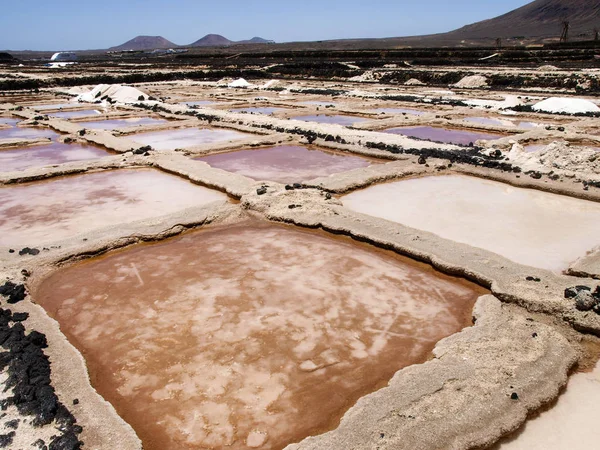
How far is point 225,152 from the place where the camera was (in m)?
11.7

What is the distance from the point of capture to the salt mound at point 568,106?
16797 mm

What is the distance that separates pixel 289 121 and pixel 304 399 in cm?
1259

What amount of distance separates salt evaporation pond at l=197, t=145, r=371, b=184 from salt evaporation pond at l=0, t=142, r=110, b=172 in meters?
3.09

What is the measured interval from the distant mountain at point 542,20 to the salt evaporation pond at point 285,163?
325ft

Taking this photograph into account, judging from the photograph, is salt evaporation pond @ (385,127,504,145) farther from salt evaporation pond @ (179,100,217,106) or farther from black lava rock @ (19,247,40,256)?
black lava rock @ (19,247,40,256)

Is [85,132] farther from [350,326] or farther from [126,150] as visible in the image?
[350,326]

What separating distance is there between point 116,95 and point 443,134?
50.3ft

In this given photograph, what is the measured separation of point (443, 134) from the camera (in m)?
14.3

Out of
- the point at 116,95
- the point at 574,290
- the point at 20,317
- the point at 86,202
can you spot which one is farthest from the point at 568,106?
the point at 116,95

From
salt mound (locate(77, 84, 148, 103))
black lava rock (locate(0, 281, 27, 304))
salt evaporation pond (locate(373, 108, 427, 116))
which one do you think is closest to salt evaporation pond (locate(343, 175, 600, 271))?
black lava rock (locate(0, 281, 27, 304))

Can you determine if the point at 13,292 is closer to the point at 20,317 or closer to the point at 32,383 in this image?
the point at 20,317

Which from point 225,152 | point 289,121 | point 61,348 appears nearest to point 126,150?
point 225,152

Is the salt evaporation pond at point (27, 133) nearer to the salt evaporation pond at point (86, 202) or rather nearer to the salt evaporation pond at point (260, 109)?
the salt evaporation pond at point (86, 202)

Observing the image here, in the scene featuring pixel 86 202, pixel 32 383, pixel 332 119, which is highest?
pixel 332 119
